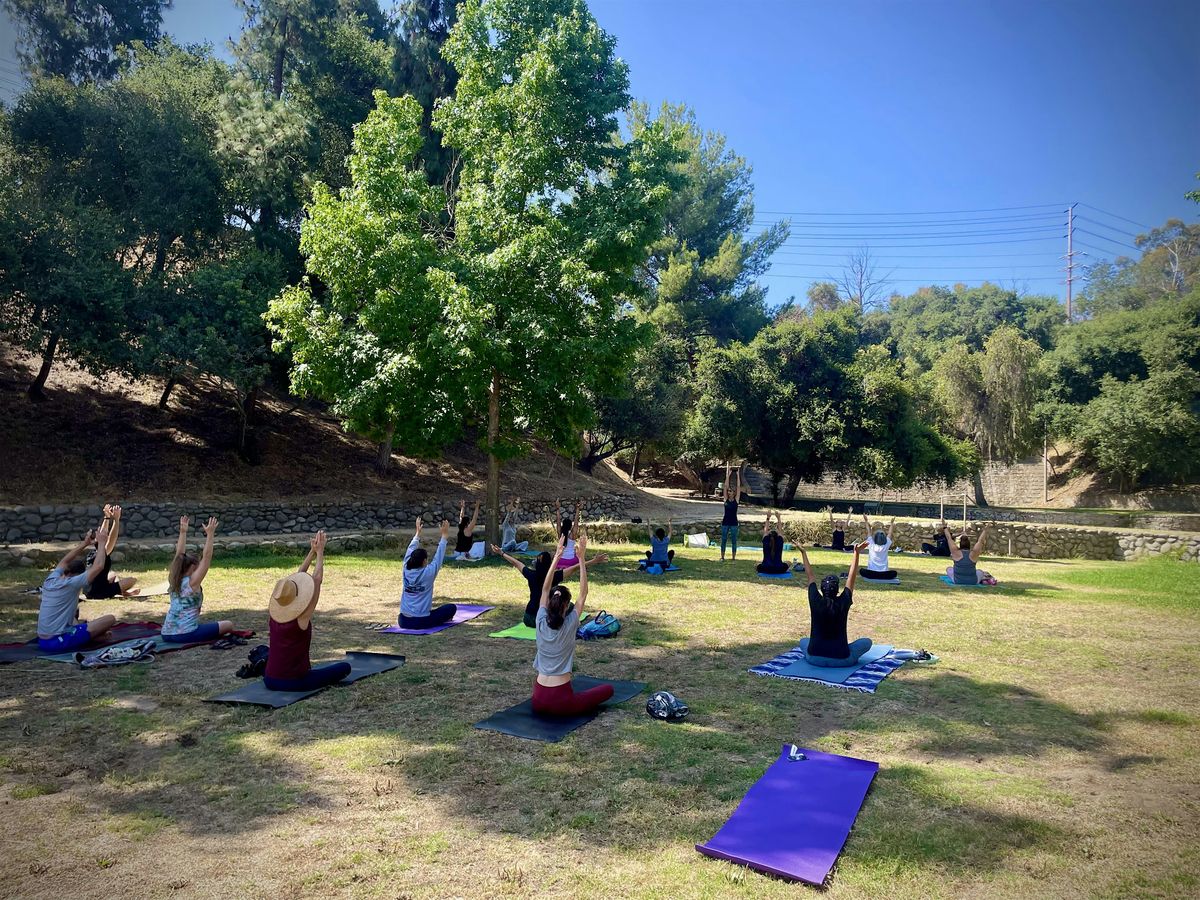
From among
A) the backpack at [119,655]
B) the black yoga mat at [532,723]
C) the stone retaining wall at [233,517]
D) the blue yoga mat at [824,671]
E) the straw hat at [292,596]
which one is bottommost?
the backpack at [119,655]

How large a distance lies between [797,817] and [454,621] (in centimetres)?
723

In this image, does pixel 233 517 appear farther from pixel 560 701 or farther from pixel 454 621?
pixel 560 701

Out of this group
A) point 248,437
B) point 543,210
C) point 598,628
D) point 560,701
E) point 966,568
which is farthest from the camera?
point 248,437

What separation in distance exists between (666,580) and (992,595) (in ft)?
20.8

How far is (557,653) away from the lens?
658 centimetres

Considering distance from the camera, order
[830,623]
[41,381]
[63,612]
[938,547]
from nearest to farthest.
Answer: [830,623], [63,612], [938,547], [41,381]

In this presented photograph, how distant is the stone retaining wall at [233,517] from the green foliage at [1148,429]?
33.4 meters

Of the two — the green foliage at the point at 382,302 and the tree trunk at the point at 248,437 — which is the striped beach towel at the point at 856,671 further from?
the tree trunk at the point at 248,437

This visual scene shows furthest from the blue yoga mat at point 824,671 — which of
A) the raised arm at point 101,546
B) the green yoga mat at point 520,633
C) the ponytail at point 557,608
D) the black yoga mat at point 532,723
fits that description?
the raised arm at point 101,546

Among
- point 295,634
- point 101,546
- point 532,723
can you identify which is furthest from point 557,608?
point 101,546

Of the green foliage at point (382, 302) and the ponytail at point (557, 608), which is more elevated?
the green foliage at point (382, 302)

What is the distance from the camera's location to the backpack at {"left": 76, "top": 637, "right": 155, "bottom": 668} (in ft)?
26.9

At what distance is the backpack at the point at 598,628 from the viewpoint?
10.2 m

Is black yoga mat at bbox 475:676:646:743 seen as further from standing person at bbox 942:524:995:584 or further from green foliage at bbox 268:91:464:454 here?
standing person at bbox 942:524:995:584
